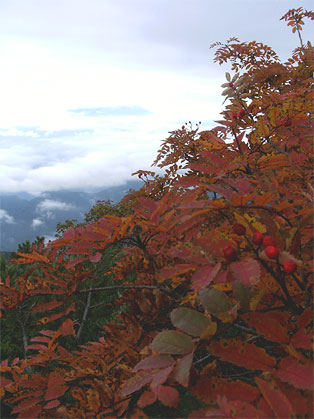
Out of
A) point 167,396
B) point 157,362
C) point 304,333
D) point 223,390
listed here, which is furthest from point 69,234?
point 304,333

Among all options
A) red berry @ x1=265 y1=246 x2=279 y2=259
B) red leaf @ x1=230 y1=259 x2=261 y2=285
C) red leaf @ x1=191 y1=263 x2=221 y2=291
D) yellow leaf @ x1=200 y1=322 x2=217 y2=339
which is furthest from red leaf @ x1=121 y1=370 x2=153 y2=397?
red berry @ x1=265 y1=246 x2=279 y2=259

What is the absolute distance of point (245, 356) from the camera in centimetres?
106

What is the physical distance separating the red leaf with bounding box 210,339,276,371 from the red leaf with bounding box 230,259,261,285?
25cm

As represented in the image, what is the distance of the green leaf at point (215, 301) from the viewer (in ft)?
3.61

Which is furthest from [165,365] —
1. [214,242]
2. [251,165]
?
[251,165]

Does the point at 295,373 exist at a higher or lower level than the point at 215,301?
lower

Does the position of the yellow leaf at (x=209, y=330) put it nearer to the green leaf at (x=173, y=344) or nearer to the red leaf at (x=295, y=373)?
the green leaf at (x=173, y=344)

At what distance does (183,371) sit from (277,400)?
29cm

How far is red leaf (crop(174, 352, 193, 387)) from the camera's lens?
3.31ft

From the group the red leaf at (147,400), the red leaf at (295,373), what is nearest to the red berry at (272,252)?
the red leaf at (295,373)

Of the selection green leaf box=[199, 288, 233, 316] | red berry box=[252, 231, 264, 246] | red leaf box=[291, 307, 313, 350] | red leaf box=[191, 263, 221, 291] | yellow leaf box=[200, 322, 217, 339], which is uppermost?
red berry box=[252, 231, 264, 246]

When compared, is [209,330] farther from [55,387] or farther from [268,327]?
[55,387]

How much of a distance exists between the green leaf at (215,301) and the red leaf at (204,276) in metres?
0.06

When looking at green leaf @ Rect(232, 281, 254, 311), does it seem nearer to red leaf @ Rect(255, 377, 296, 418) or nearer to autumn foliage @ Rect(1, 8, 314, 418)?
autumn foliage @ Rect(1, 8, 314, 418)
